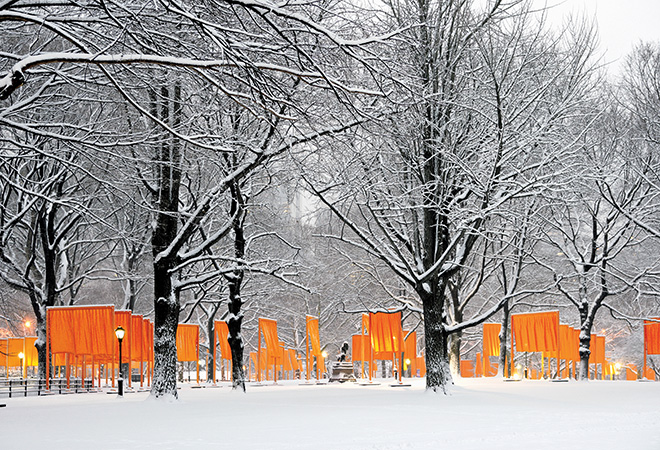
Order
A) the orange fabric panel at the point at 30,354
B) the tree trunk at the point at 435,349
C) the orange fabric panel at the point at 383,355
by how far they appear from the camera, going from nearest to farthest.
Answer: the tree trunk at the point at 435,349
the orange fabric panel at the point at 383,355
the orange fabric panel at the point at 30,354

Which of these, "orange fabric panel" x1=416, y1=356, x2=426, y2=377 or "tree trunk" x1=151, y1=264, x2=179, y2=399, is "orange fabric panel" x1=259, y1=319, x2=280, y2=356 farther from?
"orange fabric panel" x1=416, y1=356, x2=426, y2=377

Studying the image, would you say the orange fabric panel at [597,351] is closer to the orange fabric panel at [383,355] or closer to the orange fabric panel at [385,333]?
the orange fabric panel at [383,355]

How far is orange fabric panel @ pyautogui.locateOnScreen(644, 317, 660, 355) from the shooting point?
111ft

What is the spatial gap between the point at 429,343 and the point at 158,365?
7507 mm

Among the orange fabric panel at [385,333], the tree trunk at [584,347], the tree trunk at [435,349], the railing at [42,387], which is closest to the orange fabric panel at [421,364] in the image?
the tree trunk at [584,347]

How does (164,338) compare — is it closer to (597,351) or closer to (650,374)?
(597,351)

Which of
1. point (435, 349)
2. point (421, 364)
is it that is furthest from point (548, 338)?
point (421, 364)

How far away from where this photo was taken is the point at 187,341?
116 feet

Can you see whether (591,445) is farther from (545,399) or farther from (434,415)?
(545,399)

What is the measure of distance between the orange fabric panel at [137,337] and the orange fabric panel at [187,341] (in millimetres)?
4232

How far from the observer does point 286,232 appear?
4122 centimetres

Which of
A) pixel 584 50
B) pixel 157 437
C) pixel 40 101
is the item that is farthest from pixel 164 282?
pixel 584 50

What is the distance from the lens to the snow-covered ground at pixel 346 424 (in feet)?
34.0

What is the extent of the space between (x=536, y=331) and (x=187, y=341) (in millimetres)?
16591
